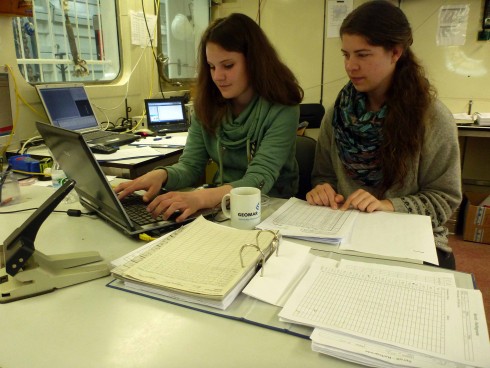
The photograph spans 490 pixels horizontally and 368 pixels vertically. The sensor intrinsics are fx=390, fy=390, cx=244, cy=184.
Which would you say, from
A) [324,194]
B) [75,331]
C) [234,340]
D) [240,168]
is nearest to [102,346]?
Result: [75,331]

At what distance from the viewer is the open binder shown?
0.69 m

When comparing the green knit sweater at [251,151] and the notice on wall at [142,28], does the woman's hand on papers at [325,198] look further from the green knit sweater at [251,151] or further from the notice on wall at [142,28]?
the notice on wall at [142,28]

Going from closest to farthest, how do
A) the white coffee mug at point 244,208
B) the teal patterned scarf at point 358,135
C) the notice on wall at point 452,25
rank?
the white coffee mug at point 244,208, the teal patterned scarf at point 358,135, the notice on wall at point 452,25

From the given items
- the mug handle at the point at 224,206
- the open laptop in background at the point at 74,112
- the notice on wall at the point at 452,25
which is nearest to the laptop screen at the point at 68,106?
the open laptop in background at the point at 74,112

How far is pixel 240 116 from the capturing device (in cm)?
145

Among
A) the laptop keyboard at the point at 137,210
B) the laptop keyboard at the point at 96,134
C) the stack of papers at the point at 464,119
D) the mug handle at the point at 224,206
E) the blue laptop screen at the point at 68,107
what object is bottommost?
the laptop keyboard at the point at 137,210

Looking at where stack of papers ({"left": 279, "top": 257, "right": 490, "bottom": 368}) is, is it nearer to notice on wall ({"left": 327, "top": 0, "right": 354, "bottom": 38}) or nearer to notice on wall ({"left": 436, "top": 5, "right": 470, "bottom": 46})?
notice on wall ({"left": 436, "top": 5, "right": 470, "bottom": 46})

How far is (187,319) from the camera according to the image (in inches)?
25.6

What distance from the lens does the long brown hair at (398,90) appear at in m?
1.17

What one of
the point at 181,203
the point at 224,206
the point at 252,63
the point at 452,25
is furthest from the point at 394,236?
the point at 452,25

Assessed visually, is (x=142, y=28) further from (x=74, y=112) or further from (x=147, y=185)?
(x=147, y=185)

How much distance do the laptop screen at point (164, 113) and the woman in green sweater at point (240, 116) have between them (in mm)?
1186

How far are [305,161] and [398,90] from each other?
0.59 meters

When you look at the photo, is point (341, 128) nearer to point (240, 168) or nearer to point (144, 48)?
point (240, 168)
